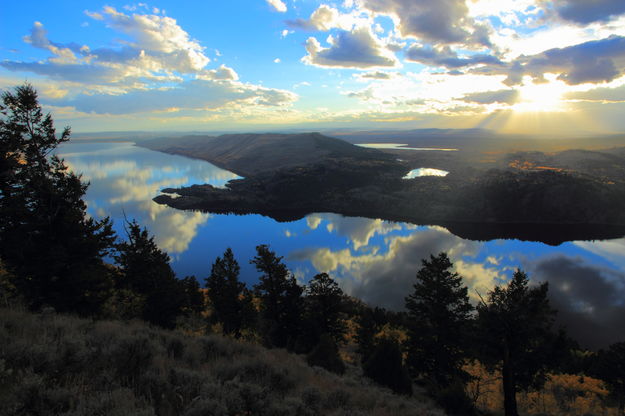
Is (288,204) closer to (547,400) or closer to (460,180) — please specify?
(460,180)

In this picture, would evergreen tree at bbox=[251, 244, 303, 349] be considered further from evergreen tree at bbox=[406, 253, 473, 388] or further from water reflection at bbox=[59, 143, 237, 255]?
water reflection at bbox=[59, 143, 237, 255]

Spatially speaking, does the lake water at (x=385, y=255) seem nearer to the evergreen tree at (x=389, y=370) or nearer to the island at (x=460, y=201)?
the island at (x=460, y=201)

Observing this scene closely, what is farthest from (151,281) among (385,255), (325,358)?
(385,255)

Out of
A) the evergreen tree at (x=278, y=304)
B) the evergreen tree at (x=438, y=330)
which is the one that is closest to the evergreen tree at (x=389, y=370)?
the evergreen tree at (x=438, y=330)

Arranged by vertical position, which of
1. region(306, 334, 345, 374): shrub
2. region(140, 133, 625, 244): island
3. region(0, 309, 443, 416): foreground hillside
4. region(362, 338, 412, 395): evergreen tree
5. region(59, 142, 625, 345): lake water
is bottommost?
region(59, 142, 625, 345): lake water

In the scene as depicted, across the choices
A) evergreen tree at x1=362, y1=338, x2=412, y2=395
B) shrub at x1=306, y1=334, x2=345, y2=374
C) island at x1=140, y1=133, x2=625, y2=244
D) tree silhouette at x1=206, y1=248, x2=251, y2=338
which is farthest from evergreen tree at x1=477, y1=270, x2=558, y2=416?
island at x1=140, y1=133, x2=625, y2=244
